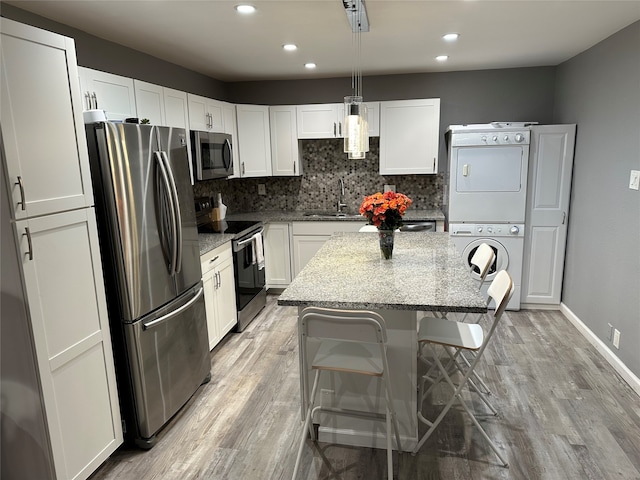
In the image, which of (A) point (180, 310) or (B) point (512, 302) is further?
(B) point (512, 302)

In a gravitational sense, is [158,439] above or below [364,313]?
below

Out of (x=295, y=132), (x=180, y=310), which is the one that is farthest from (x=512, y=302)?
(x=180, y=310)

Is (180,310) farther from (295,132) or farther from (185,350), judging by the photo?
(295,132)

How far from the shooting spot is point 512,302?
4188 mm

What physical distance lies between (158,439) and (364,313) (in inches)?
61.4

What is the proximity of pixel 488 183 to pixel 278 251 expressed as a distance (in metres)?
2.30

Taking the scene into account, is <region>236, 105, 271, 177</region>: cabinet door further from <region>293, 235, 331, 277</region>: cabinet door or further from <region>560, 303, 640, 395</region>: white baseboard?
<region>560, 303, 640, 395</region>: white baseboard

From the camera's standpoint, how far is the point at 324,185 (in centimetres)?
A: 511

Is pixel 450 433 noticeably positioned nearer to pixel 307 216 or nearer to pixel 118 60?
pixel 307 216

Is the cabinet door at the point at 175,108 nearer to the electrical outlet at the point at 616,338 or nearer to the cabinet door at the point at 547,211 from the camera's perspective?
the cabinet door at the point at 547,211

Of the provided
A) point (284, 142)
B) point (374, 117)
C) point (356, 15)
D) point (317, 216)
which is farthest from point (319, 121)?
point (356, 15)

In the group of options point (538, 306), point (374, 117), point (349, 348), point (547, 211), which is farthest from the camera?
point (374, 117)

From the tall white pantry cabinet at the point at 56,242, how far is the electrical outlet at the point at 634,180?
329 centimetres

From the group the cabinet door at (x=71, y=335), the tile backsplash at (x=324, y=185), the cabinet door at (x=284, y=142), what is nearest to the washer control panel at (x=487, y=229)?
the tile backsplash at (x=324, y=185)
